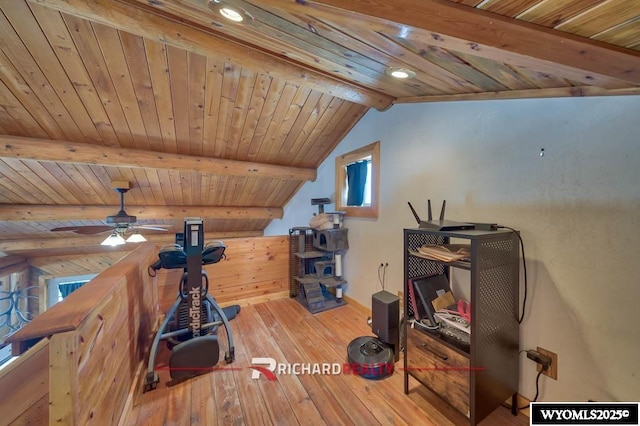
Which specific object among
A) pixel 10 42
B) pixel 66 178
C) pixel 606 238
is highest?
pixel 10 42

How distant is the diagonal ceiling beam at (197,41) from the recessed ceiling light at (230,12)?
0.49 m

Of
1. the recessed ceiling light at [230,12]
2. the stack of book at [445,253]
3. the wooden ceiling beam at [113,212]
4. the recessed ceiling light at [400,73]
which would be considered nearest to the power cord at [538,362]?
the stack of book at [445,253]

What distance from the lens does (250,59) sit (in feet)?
6.13

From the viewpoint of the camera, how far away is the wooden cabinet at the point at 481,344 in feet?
4.11

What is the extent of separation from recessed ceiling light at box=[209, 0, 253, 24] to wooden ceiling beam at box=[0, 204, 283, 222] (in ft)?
12.3

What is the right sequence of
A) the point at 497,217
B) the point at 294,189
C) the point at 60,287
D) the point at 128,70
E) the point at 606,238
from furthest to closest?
the point at 60,287 → the point at 294,189 → the point at 128,70 → the point at 497,217 → the point at 606,238

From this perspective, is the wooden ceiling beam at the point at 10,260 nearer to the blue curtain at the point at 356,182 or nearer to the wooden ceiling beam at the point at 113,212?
the wooden ceiling beam at the point at 113,212

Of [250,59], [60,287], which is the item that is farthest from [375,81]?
[60,287]

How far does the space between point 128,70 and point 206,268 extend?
215 cm

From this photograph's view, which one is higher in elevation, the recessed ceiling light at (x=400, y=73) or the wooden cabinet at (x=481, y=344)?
the recessed ceiling light at (x=400, y=73)

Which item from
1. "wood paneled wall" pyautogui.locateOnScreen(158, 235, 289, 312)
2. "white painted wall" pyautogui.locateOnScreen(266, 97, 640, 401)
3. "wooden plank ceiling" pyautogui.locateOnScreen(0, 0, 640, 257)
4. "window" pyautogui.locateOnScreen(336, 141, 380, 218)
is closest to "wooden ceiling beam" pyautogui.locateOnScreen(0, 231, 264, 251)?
"wooden plank ceiling" pyautogui.locateOnScreen(0, 0, 640, 257)

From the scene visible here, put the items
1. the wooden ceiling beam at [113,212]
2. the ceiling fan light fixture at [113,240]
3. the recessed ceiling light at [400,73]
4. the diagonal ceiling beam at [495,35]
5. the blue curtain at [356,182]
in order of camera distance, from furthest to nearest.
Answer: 1. the wooden ceiling beam at [113,212]
2. the blue curtain at [356,182]
3. the ceiling fan light fixture at [113,240]
4. the recessed ceiling light at [400,73]
5. the diagonal ceiling beam at [495,35]

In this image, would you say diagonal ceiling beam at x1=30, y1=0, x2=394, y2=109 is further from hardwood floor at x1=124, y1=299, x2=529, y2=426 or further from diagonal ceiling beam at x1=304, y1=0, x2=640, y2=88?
hardwood floor at x1=124, y1=299, x2=529, y2=426

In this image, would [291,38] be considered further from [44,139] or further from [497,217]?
[44,139]
